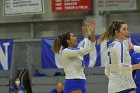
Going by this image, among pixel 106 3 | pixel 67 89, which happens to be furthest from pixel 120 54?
pixel 106 3

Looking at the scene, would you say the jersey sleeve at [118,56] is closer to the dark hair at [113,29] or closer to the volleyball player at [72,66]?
the dark hair at [113,29]

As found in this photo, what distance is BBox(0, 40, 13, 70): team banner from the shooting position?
10.9 metres

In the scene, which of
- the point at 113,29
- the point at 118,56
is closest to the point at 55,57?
the point at 113,29

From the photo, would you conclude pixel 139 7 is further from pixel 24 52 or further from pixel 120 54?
pixel 120 54

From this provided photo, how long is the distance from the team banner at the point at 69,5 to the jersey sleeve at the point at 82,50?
6691 millimetres

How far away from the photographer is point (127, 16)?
1133 centimetres

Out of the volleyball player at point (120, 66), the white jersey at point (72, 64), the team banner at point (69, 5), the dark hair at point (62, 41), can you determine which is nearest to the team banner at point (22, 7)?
the team banner at point (69, 5)

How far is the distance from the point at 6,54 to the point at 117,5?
3.78 metres

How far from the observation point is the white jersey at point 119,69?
3.33 m

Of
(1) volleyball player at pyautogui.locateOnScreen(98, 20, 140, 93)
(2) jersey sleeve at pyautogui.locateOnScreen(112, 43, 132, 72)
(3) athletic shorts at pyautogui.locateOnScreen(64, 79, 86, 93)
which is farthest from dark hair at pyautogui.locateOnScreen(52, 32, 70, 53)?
(2) jersey sleeve at pyautogui.locateOnScreen(112, 43, 132, 72)

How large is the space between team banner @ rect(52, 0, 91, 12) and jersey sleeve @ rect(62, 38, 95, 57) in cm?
669

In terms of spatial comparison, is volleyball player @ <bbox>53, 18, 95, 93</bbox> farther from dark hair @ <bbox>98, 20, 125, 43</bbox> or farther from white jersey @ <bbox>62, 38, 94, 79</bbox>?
dark hair @ <bbox>98, 20, 125, 43</bbox>

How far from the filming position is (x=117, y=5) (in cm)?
1085

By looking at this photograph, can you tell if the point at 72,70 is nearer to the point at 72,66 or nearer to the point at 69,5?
the point at 72,66
